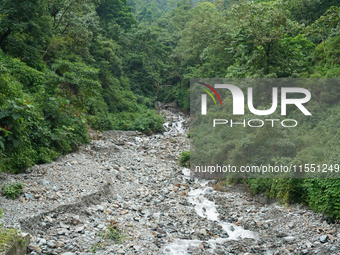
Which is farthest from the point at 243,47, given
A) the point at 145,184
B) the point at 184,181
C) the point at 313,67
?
the point at 145,184

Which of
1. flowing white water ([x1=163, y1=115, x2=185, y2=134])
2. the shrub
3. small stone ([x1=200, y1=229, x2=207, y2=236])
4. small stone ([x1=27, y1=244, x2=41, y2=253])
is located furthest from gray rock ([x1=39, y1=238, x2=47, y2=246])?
flowing white water ([x1=163, y1=115, x2=185, y2=134])

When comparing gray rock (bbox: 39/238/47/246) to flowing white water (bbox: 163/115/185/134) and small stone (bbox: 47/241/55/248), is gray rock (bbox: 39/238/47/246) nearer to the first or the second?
small stone (bbox: 47/241/55/248)

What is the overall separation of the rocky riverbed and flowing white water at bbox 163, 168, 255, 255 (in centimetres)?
3

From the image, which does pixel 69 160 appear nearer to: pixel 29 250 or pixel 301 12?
pixel 29 250

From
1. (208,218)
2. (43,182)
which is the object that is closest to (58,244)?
(43,182)

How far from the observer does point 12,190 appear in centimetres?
738

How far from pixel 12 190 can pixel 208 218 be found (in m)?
6.39

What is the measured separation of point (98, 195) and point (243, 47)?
1109 centimetres

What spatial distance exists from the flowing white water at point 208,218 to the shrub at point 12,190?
4363 millimetres

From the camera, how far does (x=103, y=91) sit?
25609mm

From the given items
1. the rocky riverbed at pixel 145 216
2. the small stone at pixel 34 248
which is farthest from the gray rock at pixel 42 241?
the small stone at pixel 34 248

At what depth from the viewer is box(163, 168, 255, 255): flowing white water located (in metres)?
7.37

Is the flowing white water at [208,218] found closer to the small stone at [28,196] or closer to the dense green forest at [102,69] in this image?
the dense green forest at [102,69]

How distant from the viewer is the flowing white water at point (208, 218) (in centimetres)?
737
